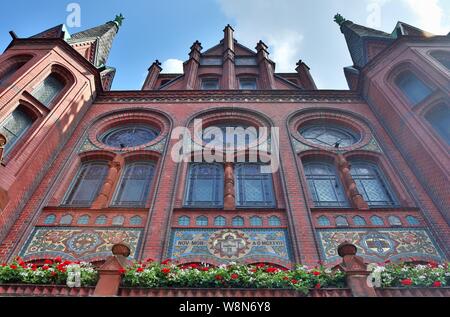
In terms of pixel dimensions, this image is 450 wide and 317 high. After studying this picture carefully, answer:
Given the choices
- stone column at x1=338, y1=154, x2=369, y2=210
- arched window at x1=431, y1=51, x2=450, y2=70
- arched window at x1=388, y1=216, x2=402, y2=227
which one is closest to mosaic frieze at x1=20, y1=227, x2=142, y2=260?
stone column at x1=338, y1=154, x2=369, y2=210

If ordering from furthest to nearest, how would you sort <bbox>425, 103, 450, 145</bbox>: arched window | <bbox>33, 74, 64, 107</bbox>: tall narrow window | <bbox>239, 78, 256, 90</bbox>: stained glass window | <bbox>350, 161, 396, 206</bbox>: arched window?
<bbox>239, 78, 256, 90</bbox>: stained glass window, <bbox>33, 74, 64, 107</bbox>: tall narrow window, <bbox>425, 103, 450, 145</bbox>: arched window, <bbox>350, 161, 396, 206</bbox>: arched window

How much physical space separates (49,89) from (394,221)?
10.3 meters

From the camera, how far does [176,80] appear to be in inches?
600

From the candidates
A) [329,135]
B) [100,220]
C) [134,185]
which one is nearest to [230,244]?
[100,220]

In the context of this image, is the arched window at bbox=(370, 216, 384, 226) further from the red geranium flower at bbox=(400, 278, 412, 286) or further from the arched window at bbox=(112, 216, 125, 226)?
the arched window at bbox=(112, 216, 125, 226)

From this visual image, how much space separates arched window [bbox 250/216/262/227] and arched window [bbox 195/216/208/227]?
101 cm

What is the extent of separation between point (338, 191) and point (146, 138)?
6.22m

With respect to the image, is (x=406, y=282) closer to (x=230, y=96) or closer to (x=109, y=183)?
(x=109, y=183)

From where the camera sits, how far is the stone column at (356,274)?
4.59 meters

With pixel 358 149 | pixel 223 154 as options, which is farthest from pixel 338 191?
pixel 223 154

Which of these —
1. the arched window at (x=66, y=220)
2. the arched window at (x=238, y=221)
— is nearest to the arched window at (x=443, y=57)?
the arched window at (x=238, y=221)

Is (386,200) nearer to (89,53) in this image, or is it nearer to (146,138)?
(146,138)

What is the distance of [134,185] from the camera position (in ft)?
29.7

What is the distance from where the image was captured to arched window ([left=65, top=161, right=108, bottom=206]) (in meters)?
8.52
